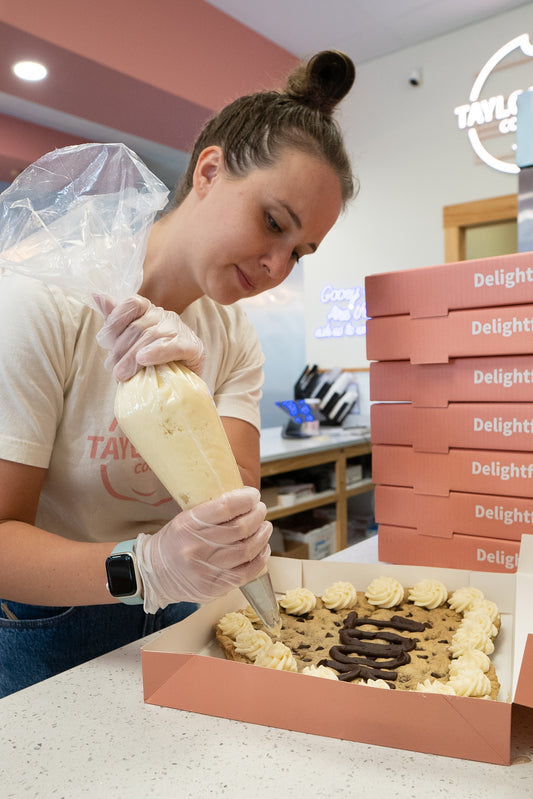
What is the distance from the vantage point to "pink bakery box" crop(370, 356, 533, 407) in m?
1.08

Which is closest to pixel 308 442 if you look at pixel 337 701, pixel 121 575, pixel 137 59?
pixel 137 59

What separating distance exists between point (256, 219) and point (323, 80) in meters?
0.31

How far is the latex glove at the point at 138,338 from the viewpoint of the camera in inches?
27.0

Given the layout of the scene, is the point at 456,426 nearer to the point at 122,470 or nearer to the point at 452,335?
the point at 452,335

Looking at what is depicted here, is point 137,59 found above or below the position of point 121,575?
above

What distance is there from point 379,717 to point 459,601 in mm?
375

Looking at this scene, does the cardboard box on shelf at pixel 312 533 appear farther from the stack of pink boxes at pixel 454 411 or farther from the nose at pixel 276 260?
the nose at pixel 276 260

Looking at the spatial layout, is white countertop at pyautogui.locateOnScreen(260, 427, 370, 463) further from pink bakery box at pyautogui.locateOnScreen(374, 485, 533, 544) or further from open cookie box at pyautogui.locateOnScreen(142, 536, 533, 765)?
open cookie box at pyautogui.locateOnScreen(142, 536, 533, 765)

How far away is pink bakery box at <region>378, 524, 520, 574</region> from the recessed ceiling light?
270cm

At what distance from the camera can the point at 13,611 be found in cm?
107

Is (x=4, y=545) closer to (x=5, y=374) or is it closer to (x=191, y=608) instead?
(x=5, y=374)

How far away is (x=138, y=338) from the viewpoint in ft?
2.31

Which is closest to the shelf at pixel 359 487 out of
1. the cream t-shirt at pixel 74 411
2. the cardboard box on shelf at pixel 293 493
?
the cardboard box on shelf at pixel 293 493

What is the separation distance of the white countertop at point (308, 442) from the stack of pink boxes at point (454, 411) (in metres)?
1.67
